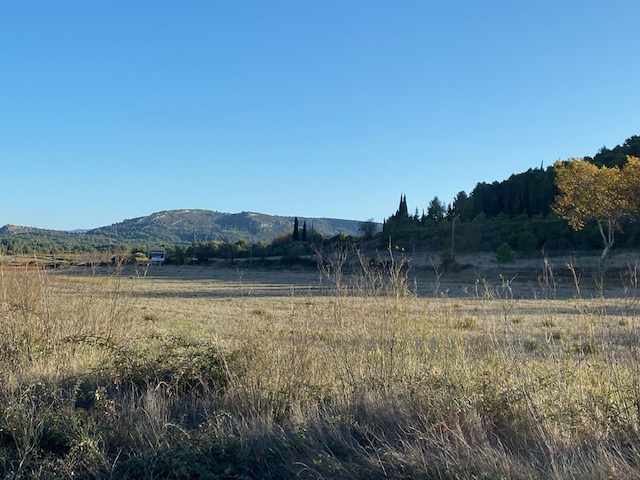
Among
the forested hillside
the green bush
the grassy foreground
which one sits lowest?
the grassy foreground

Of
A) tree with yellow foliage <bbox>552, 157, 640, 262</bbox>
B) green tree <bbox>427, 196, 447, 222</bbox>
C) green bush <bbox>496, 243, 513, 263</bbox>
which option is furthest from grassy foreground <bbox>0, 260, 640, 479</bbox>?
green tree <bbox>427, 196, 447, 222</bbox>

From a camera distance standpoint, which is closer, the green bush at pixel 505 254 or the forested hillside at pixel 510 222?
the green bush at pixel 505 254

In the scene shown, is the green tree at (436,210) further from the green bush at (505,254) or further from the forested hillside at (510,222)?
the green bush at (505,254)

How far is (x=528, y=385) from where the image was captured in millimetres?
3996

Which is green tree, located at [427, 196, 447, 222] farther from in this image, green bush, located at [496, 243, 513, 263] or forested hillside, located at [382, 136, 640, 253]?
green bush, located at [496, 243, 513, 263]

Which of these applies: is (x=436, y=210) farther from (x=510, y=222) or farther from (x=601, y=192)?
(x=601, y=192)

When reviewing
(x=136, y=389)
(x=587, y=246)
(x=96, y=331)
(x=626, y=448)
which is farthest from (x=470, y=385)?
(x=587, y=246)

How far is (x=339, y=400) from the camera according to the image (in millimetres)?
4336

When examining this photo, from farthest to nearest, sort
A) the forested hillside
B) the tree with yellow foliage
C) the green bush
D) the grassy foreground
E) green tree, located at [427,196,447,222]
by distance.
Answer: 1. green tree, located at [427,196,447,222]
2. the forested hillside
3. the green bush
4. the tree with yellow foliage
5. the grassy foreground

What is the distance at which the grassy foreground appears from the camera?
338 cm

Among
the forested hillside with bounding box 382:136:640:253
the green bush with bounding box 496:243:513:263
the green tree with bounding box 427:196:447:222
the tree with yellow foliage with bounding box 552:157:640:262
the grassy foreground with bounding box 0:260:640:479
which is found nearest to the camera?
the grassy foreground with bounding box 0:260:640:479

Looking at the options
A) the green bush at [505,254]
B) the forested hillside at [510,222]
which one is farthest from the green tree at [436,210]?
the green bush at [505,254]

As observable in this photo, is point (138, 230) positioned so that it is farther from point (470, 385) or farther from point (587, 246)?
point (470, 385)

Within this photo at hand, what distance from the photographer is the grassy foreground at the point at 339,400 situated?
11.1 ft
